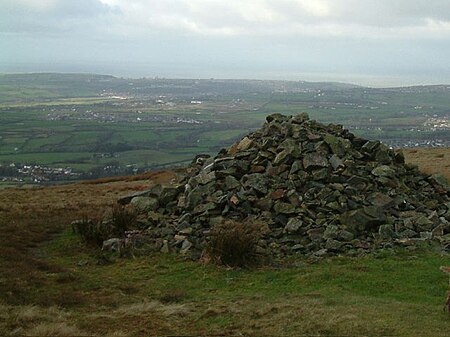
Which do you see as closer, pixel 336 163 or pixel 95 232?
pixel 95 232

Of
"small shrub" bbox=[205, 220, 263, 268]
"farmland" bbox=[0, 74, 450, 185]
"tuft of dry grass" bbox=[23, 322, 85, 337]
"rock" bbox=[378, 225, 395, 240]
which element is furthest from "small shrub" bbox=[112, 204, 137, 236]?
"farmland" bbox=[0, 74, 450, 185]

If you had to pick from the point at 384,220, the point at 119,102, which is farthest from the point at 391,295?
the point at 119,102

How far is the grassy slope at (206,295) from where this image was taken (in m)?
8.68

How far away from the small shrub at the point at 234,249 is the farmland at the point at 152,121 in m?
45.2

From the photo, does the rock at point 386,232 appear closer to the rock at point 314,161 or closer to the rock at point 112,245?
the rock at point 314,161

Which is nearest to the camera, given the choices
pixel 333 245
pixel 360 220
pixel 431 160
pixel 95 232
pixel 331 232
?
pixel 333 245

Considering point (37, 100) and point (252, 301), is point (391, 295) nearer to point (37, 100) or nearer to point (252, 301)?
point (252, 301)

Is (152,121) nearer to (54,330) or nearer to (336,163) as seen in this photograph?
(336,163)

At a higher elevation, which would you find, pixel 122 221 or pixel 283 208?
pixel 283 208

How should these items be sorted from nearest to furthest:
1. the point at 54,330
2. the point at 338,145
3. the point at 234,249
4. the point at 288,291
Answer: the point at 54,330, the point at 288,291, the point at 234,249, the point at 338,145

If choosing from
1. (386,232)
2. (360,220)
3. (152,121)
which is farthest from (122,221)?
(152,121)

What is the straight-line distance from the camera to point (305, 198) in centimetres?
1662

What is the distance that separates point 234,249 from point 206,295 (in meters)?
2.43

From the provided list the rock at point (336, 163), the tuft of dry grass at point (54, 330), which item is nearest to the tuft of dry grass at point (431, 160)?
the rock at point (336, 163)
